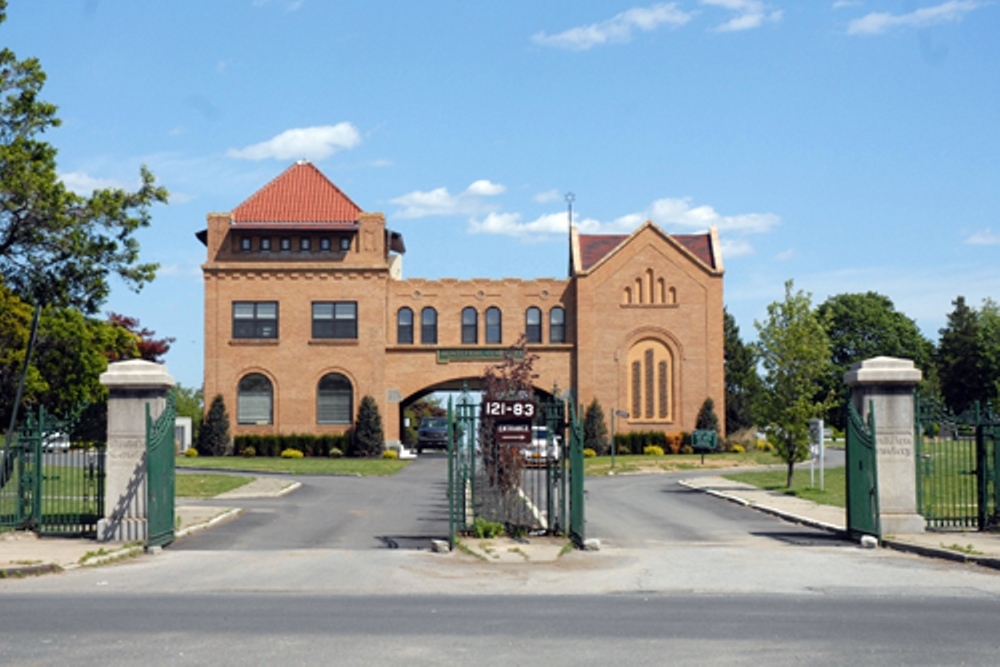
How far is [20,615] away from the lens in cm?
1138

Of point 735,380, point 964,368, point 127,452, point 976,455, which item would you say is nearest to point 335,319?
point 735,380

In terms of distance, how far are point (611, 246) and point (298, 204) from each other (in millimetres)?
15520

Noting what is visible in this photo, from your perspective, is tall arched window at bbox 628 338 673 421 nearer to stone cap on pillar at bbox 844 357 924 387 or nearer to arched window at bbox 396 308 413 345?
arched window at bbox 396 308 413 345

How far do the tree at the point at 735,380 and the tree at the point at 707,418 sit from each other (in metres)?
2.19

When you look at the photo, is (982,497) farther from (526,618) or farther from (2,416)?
(2,416)

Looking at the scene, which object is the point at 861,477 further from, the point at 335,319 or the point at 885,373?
the point at 335,319

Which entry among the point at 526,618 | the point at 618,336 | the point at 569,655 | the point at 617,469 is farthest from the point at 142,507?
the point at 618,336

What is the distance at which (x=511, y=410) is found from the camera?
755 inches

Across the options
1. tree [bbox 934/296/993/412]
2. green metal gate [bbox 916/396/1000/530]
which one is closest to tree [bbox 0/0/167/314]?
green metal gate [bbox 916/396/1000/530]

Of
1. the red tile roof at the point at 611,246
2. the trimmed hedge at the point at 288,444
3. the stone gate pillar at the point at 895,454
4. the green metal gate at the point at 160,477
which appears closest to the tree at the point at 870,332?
the red tile roof at the point at 611,246

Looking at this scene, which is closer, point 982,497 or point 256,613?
point 256,613

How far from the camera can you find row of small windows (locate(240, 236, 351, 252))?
57375mm

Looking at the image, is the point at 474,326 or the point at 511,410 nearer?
the point at 511,410

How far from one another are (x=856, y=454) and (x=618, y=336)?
38.0 meters
